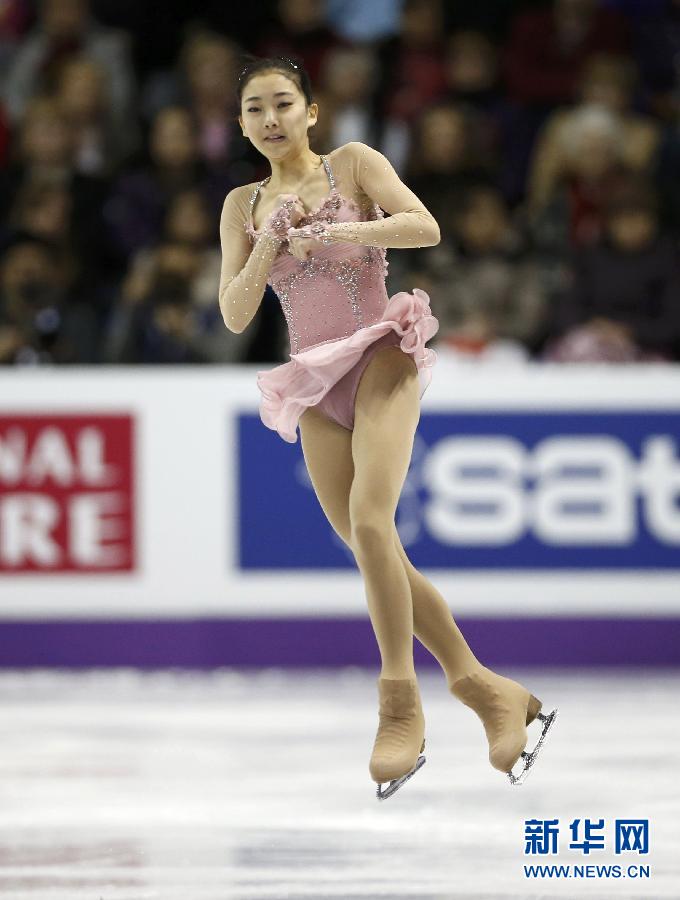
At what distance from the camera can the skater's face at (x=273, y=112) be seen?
11.0 feet

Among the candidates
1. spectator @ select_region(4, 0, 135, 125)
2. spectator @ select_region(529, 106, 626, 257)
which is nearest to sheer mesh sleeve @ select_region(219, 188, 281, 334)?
spectator @ select_region(529, 106, 626, 257)

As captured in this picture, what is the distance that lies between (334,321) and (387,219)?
10.7 inches

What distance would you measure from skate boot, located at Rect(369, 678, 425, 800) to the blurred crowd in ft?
10.1

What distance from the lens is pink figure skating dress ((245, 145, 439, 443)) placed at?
3.41 metres

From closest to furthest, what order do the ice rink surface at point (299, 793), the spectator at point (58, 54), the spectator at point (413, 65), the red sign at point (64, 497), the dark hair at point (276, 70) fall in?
the ice rink surface at point (299, 793) < the dark hair at point (276, 70) < the red sign at point (64, 497) < the spectator at point (413, 65) < the spectator at point (58, 54)

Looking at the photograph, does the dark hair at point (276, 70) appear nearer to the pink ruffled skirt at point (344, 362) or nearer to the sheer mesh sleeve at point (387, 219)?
the sheer mesh sleeve at point (387, 219)

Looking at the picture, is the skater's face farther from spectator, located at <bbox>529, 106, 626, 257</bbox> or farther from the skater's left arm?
spectator, located at <bbox>529, 106, 626, 257</bbox>

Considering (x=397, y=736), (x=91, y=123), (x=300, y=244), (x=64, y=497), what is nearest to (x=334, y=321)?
(x=300, y=244)

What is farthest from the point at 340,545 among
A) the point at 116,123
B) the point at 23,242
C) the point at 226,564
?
the point at 116,123

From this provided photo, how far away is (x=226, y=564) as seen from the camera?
6.18 meters

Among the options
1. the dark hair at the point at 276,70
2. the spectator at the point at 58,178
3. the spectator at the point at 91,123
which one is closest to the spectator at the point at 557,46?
the spectator at the point at 91,123

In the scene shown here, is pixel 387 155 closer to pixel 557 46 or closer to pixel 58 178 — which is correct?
pixel 557 46

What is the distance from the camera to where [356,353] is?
3.41 meters

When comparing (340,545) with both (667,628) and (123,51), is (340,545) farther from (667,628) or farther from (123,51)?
(123,51)
